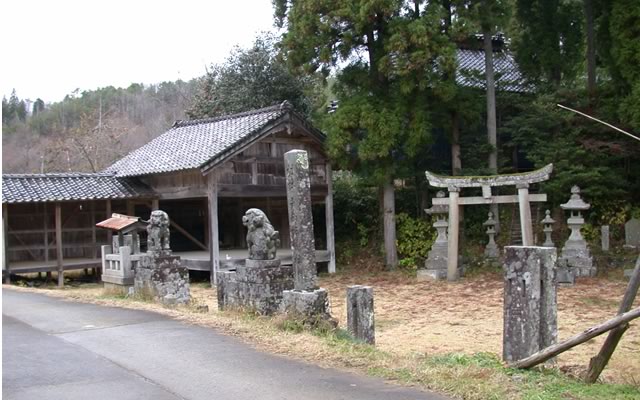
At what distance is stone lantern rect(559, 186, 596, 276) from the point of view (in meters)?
15.7

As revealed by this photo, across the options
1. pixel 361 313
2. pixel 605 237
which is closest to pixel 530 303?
pixel 361 313

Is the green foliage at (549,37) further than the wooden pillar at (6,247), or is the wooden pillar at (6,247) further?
the green foliage at (549,37)

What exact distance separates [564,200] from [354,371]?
550 inches

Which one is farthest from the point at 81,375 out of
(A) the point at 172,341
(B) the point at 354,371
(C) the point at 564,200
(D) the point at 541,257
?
(C) the point at 564,200

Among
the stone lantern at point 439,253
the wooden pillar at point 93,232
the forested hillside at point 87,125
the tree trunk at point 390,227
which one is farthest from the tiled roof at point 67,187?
the forested hillside at point 87,125

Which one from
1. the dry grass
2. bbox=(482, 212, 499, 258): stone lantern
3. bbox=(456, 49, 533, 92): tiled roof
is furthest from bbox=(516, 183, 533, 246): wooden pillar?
bbox=(456, 49, 533, 92): tiled roof

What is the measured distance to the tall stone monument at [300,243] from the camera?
842cm

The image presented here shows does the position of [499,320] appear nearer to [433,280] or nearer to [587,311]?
[587,311]

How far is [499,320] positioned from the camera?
38.5 feet

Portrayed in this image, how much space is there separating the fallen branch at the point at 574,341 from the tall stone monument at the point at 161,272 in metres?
7.47

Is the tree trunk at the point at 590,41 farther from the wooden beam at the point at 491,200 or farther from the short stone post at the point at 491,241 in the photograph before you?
the short stone post at the point at 491,241

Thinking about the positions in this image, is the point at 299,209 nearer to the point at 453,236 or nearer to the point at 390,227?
the point at 453,236

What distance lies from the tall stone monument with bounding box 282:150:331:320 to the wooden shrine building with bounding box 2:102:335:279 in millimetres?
8931

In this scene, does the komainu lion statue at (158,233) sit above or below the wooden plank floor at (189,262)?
above
